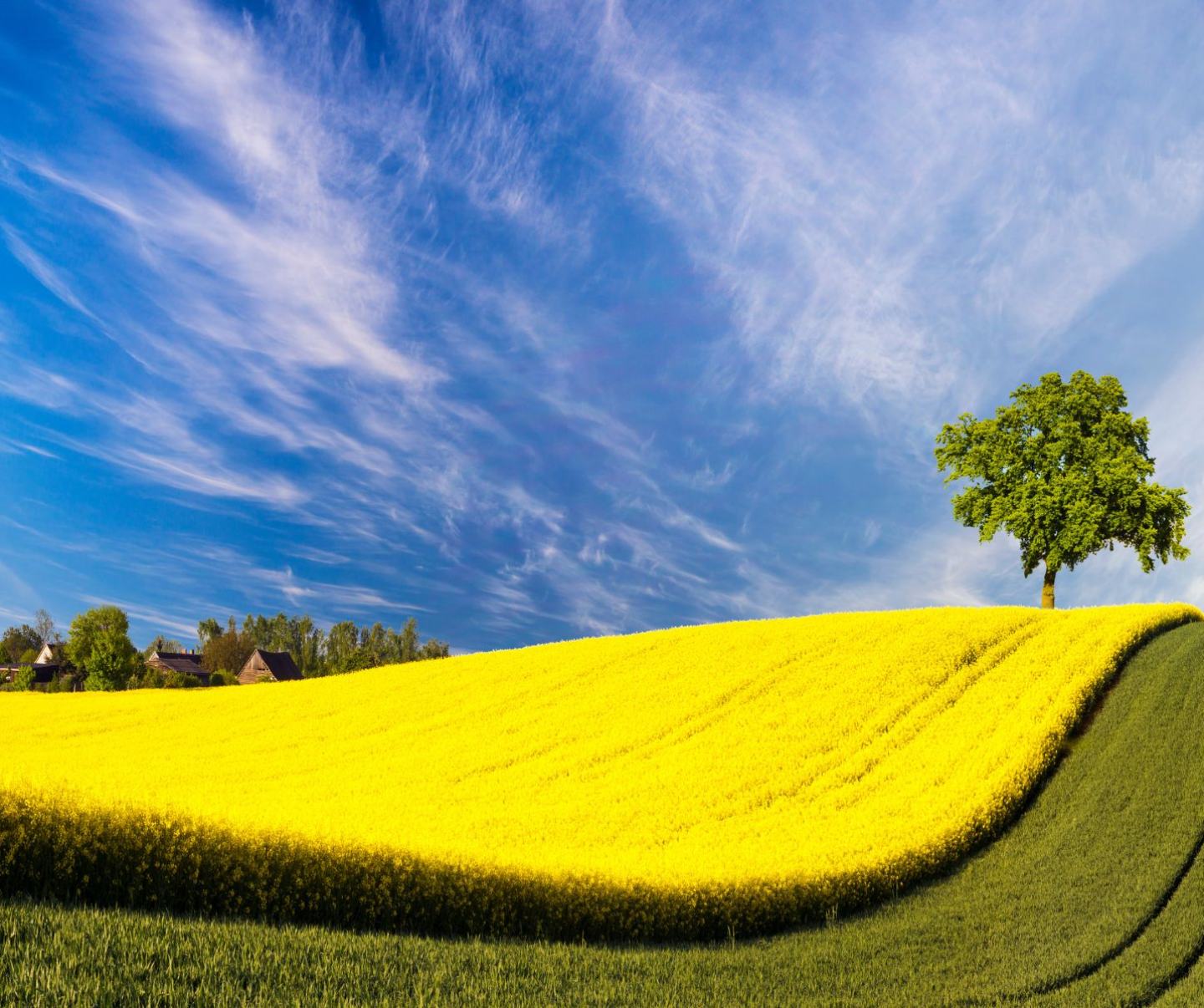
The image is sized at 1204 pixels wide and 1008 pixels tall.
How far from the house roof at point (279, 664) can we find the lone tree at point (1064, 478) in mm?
69163

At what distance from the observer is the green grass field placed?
6.85 meters

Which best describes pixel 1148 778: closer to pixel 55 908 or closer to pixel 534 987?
pixel 534 987

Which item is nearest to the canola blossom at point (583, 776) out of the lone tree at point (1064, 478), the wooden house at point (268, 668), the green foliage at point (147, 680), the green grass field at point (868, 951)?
the green grass field at point (868, 951)

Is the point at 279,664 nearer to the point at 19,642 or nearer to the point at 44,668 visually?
the point at 44,668

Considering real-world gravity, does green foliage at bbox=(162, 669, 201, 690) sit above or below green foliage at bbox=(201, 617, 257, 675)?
below

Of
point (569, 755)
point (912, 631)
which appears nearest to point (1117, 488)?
point (912, 631)

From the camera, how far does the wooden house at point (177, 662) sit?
94556mm

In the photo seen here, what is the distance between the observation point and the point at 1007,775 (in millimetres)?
17781

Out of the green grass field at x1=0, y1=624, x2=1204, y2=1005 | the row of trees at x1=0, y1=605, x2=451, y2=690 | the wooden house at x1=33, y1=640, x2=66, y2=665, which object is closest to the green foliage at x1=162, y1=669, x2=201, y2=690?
the row of trees at x1=0, y1=605, x2=451, y2=690

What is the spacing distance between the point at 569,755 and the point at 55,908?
14.1 meters

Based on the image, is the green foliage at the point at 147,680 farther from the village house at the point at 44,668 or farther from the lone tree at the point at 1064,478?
the lone tree at the point at 1064,478

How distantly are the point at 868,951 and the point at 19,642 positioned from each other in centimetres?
14910

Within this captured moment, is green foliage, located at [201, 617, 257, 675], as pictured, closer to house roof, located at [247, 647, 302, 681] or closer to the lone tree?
house roof, located at [247, 647, 302, 681]

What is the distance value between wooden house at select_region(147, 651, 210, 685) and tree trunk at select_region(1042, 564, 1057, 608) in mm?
81152
